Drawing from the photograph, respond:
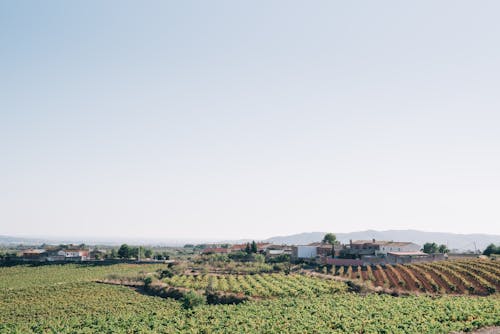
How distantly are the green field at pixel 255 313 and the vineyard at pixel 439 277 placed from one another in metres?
5.03

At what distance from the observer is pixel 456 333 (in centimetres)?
3356

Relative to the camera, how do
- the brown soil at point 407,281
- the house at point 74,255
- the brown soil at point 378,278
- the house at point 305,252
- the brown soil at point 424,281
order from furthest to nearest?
the house at point 74,255
the house at point 305,252
the brown soil at point 378,278
the brown soil at point 407,281
the brown soil at point 424,281

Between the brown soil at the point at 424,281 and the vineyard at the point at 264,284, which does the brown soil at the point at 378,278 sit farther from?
the vineyard at the point at 264,284

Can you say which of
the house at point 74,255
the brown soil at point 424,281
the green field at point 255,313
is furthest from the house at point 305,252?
the house at point 74,255

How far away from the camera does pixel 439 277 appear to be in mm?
64188

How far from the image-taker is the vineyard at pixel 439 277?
57.1m

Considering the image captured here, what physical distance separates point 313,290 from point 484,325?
28.9 meters

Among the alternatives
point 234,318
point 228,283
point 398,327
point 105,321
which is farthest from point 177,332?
point 228,283

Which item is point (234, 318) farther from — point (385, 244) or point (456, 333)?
point (385, 244)

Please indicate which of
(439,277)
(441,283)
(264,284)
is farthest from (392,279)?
(264,284)

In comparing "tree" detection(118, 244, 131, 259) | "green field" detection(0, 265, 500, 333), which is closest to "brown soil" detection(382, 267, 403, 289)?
"green field" detection(0, 265, 500, 333)

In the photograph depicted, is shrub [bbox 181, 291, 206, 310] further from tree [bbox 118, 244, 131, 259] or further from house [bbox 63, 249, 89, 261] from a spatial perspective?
house [bbox 63, 249, 89, 261]

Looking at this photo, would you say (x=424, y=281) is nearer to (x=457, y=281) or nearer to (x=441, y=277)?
(x=441, y=277)

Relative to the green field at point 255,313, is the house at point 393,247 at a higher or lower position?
higher
